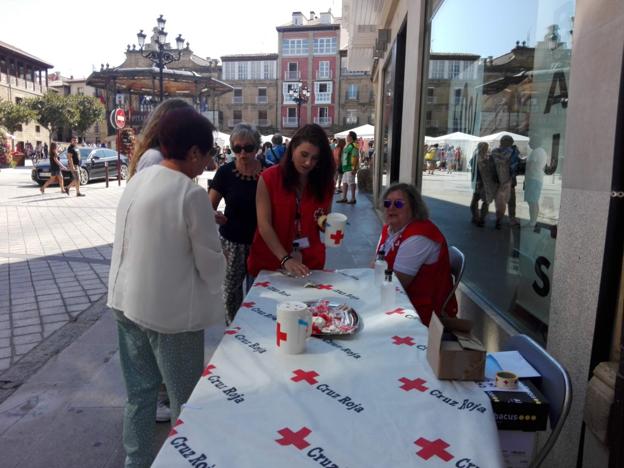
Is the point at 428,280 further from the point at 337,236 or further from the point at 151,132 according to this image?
the point at 151,132

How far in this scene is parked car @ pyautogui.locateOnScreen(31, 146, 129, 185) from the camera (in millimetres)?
16453

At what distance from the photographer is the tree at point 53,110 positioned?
134 feet

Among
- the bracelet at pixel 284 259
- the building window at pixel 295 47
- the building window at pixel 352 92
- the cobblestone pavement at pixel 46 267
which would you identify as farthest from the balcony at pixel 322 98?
the bracelet at pixel 284 259

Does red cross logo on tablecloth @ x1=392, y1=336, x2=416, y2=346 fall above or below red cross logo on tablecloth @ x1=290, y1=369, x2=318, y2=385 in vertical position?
above

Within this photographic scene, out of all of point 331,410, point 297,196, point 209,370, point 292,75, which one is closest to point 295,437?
point 331,410

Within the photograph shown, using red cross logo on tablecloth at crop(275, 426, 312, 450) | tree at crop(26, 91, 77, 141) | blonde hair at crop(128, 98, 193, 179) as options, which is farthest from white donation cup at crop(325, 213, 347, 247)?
tree at crop(26, 91, 77, 141)

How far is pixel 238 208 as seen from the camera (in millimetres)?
3043

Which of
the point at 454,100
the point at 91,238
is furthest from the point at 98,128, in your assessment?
the point at 454,100

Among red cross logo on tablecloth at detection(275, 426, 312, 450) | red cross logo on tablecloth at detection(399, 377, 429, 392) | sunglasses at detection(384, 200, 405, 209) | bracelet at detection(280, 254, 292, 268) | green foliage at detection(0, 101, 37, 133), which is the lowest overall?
red cross logo on tablecloth at detection(275, 426, 312, 450)

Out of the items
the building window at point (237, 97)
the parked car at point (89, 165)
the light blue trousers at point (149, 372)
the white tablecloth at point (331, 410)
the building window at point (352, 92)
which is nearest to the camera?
the white tablecloth at point (331, 410)

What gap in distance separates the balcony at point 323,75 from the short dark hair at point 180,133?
5527cm

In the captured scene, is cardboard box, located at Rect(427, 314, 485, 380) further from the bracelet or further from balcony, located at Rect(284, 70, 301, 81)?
balcony, located at Rect(284, 70, 301, 81)

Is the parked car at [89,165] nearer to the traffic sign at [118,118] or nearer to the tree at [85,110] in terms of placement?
the traffic sign at [118,118]

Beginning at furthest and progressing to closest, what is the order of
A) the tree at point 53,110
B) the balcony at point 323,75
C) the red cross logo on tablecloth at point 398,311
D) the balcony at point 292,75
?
the balcony at point 292,75, the balcony at point 323,75, the tree at point 53,110, the red cross logo on tablecloth at point 398,311
